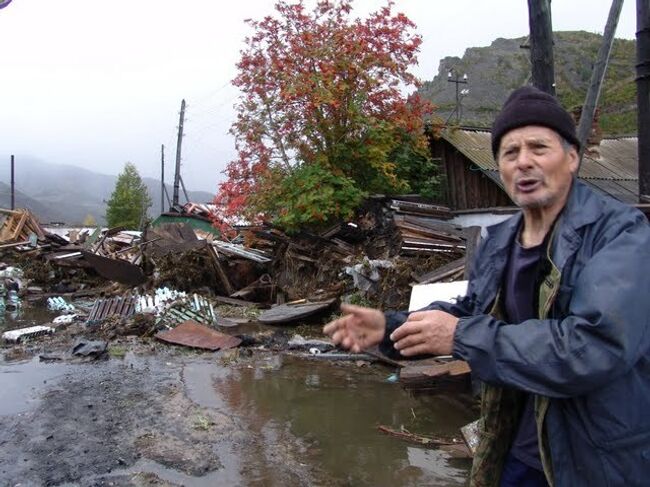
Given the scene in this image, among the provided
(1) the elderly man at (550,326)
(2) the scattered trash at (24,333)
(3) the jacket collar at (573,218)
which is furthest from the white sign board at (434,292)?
(2) the scattered trash at (24,333)

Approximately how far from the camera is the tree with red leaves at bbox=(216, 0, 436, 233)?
12.2 metres

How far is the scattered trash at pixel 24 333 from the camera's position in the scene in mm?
9609

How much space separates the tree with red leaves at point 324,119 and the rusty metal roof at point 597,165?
1.27 m

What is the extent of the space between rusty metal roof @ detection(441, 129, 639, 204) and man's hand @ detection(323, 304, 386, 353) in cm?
1120

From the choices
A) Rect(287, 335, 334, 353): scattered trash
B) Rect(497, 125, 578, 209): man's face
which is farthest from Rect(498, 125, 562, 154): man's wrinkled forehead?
Rect(287, 335, 334, 353): scattered trash

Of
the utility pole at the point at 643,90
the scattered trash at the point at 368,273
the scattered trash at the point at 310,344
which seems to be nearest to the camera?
the utility pole at the point at 643,90

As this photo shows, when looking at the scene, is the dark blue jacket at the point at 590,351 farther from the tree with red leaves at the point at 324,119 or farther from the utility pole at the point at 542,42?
the tree with red leaves at the point at 324,119

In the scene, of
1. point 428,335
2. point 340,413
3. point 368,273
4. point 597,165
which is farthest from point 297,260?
point 428,335

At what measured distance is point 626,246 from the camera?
1417 millimetres

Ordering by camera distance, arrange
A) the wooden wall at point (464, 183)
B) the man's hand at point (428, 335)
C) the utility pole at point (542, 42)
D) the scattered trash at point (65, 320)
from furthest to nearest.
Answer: the wooden wall at point (464, 183), the scattered trash at point (65, 320), the utility pole at point (542, 42), the man's hand at point (428, 335)

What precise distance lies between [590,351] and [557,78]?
4185 cm

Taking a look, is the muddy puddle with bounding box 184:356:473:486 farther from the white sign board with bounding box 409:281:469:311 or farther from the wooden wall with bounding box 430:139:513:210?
the wooden wall with bounding box 430:139:513:210

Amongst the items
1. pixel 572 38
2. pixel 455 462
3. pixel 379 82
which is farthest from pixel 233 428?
pixel 572 38

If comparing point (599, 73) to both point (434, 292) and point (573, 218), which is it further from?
point (573, 218)
